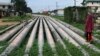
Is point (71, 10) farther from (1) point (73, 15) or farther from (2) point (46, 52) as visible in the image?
(2) point (46, 52)

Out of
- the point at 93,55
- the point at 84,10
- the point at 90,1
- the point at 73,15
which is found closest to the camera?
the point at 93,55

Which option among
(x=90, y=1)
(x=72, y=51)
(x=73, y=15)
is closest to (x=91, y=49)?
(x=72, y=51)

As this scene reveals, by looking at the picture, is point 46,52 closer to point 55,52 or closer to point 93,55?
point 55,52

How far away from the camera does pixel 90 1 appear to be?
102 meters

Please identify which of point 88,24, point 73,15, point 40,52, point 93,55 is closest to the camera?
point 93,55

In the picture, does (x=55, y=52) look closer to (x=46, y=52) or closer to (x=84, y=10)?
(x=46, y=52)

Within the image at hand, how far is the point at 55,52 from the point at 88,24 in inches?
137

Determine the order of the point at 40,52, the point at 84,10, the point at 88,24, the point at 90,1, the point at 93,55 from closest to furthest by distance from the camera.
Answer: the point at 93,55, the point at 40,52, the point at 88,24, the point at 84,10, the point at 90,1

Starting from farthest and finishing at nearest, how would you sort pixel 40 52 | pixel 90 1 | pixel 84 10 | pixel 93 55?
pixel 90 1 < pixel 84 10 < pixel 40 52 < pixel 93 55

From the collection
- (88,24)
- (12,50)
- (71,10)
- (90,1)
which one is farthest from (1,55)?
(90,1)

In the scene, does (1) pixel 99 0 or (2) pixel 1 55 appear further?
(1) pixel 99 0

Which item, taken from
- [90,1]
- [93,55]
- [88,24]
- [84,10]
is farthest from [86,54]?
[90,1]

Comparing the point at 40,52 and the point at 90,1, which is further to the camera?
the point at 90,1

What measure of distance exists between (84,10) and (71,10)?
2.84 metres
